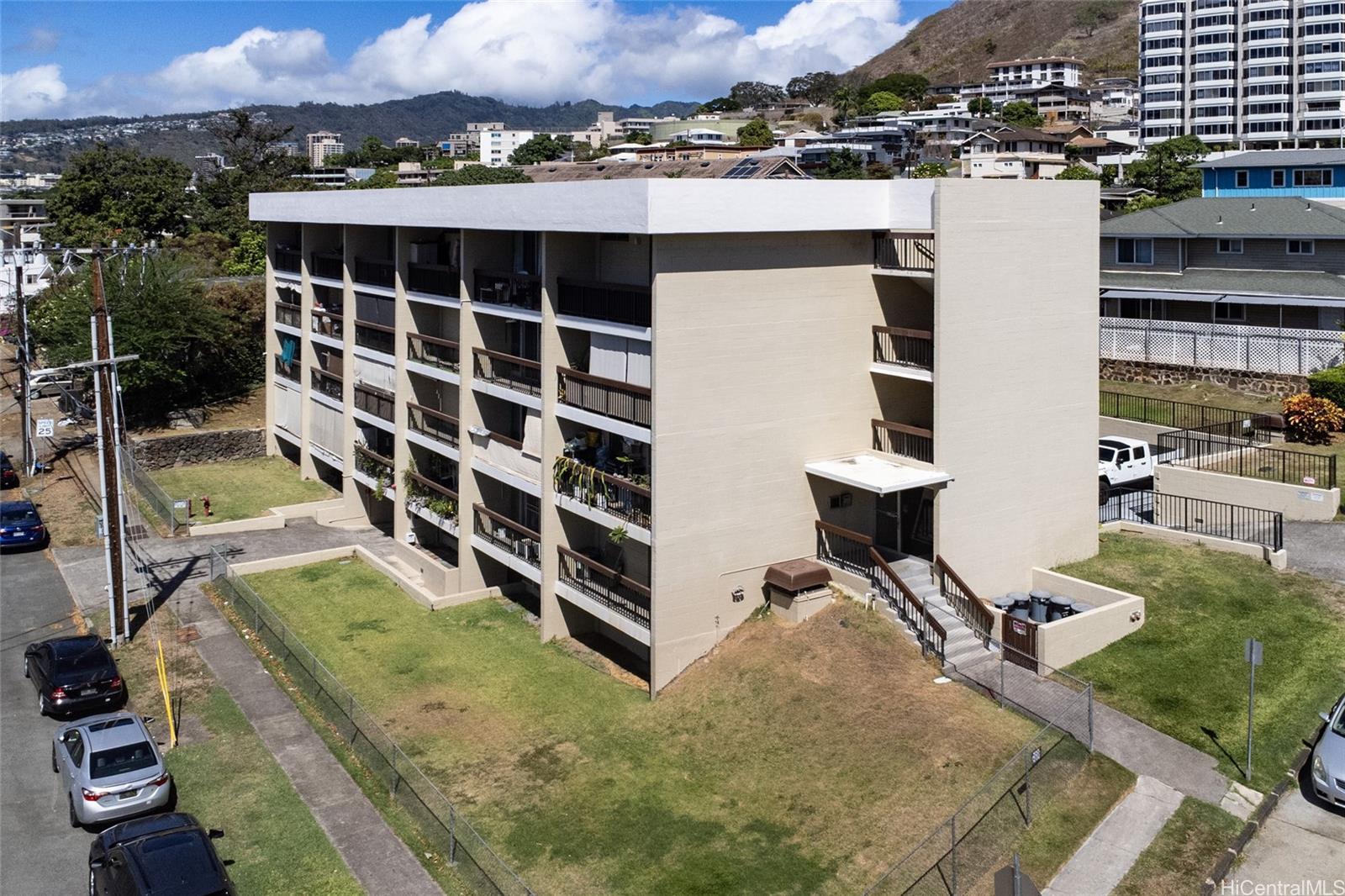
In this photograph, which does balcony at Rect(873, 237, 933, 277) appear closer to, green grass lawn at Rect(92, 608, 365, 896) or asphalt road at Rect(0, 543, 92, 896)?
green grass lawn at Rect(92, 608, 365, 896)

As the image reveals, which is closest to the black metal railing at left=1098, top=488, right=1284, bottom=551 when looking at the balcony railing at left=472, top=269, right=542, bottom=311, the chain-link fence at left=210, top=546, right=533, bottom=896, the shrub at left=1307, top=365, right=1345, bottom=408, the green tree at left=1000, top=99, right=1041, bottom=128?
the shrub at left=1307, top=365, right=1345, bottom=408

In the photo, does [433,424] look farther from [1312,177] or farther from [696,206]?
[1312,177]

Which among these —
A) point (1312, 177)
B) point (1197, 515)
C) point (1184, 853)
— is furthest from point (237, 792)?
point (1312, 177)

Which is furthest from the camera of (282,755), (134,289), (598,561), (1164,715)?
(134,289)

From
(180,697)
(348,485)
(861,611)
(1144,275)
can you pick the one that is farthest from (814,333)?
(1144,275)

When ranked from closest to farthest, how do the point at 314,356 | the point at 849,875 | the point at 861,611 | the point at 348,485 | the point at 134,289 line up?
the point at 849,875
the point at 861,611
the point at 348,485
the point at 314,356
the point at 134,289

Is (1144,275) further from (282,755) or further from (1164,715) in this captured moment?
(282,755)
